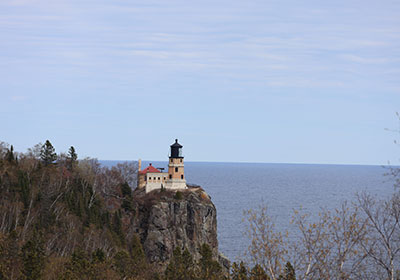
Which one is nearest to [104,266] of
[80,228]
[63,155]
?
[80,228]

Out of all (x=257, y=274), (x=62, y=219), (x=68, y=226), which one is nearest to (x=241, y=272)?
(x=257, y=274)

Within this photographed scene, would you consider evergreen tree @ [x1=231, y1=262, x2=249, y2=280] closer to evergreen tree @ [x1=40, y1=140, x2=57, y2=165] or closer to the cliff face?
the cliff face

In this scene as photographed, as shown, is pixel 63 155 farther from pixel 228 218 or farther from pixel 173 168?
pixel 228 218

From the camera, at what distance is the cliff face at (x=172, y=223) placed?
9212 centimetres

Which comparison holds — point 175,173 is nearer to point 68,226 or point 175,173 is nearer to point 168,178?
point 168,178

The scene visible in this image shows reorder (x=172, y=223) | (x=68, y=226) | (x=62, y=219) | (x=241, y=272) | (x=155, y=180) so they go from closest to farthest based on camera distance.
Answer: (x=241, y=272)
(x=68, y=226)
(x=62, y=219)
(x=172, y=223)
(x=155, y=180)

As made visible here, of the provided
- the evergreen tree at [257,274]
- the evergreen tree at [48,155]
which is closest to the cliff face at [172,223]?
the evergreen tree at [48,155]

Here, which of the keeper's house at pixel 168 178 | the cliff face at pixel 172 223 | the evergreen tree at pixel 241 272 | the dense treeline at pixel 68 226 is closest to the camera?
the evergreen tree at pixel 241 272

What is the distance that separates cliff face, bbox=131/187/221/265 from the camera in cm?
9212

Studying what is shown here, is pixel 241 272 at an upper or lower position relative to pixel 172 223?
upper

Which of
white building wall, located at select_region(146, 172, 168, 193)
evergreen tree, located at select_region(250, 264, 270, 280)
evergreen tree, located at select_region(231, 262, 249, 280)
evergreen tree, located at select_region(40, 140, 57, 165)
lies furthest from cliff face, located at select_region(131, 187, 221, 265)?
evergreen tree, located at select_region(250, 264, 270, 280)

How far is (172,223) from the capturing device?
3738 inches

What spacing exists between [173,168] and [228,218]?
194 feet

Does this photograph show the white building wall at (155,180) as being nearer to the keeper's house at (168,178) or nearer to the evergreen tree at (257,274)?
the keeper's house at (168,178)
